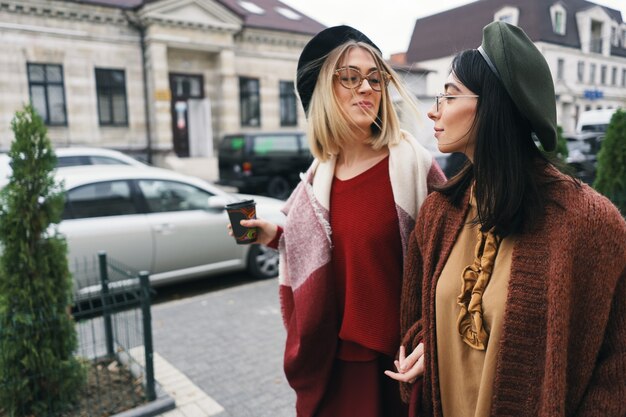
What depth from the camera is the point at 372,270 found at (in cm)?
191

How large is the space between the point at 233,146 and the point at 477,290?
13.0 meters

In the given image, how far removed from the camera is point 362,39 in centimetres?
205

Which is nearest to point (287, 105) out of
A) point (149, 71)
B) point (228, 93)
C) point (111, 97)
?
point (228, 93)

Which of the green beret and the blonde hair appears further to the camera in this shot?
the blonde hair

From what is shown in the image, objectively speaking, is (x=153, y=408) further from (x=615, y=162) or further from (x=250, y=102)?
(x=250, y=102)

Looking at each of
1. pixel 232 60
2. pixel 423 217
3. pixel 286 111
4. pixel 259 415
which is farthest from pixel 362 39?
pixel 286 111

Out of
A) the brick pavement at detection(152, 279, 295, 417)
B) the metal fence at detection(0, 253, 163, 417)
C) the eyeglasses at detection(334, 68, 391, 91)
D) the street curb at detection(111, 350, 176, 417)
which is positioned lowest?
the brick pavement at detection(152, 279, 295, 417)

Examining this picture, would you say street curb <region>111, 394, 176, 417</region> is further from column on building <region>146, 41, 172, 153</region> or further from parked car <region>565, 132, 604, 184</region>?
column on building <region>146, 41, 172, 153</region>

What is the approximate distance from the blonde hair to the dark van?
11.7 metres

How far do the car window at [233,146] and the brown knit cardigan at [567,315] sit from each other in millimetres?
12816

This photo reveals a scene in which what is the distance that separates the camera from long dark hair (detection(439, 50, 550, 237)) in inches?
53.1

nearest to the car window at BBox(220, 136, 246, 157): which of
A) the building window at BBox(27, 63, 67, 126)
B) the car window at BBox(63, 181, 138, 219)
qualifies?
the building window at BBox(27, 63, 67, 126)

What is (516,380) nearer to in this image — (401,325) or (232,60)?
(401,325)

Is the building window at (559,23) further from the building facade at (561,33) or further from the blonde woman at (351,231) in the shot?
the blonde woman at (351,231)
